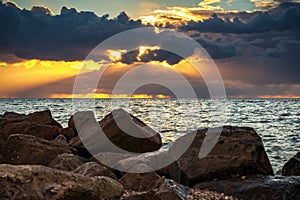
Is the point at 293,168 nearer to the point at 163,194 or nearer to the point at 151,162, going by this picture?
the point at 151,162

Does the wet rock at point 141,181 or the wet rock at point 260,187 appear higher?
the wet rock at point 141,181

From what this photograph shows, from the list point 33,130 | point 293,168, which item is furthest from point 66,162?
point 293,168

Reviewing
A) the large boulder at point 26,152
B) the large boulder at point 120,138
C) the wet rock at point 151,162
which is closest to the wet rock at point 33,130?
the large boulder at point 120,138

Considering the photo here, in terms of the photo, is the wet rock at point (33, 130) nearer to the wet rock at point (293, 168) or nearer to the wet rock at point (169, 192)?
the wet rock at point (169, 192)

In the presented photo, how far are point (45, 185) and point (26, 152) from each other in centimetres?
526

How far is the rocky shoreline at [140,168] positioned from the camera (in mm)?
6062

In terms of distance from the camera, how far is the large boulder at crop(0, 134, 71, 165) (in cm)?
1083

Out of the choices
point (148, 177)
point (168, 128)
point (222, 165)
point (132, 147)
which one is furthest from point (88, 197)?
point (168, 128)

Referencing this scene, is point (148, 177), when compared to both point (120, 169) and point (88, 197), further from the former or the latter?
point (88, 197)

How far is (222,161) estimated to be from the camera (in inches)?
371

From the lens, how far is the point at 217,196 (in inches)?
336

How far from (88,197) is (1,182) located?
130 centimetres

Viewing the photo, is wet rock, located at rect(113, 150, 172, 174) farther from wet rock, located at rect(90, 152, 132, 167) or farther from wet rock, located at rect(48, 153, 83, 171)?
wet rock, located at rect(48, 153, 83, 171)

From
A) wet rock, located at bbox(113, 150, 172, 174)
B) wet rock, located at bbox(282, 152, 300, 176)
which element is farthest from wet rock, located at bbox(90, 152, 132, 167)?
wet rock, located at bbox(282, 152, 300, 176)
